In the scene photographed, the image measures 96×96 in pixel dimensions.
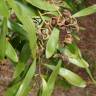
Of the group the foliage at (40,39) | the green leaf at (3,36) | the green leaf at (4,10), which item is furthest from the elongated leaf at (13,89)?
the green leaf at (4,10)

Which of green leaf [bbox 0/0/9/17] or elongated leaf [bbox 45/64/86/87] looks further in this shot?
elongated leaf [bbox 45/64/86/87]

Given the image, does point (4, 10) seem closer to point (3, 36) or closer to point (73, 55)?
point (3, 36)

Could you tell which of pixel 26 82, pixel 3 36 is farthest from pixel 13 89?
pixel 3 36

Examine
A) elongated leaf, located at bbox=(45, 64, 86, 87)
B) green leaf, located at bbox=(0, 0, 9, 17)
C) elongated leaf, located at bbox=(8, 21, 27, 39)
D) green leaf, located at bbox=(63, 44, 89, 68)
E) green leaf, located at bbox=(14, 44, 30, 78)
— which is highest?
green leaf, located at bbox=(0, 0, 9, 17)

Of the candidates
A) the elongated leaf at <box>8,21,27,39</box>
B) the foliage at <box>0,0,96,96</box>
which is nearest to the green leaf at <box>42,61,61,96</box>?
the foliage at <box>0,0,96,96</box>

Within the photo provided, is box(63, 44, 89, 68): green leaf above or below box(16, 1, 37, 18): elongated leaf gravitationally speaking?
below

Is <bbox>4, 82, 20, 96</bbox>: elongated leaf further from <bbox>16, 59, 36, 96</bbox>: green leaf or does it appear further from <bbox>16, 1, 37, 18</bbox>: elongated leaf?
<bbox>16, 1, 37, 18</bbox>: elongated leaf

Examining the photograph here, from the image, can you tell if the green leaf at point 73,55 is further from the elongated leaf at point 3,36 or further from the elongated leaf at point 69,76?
the elongated leaf at point 3,36
